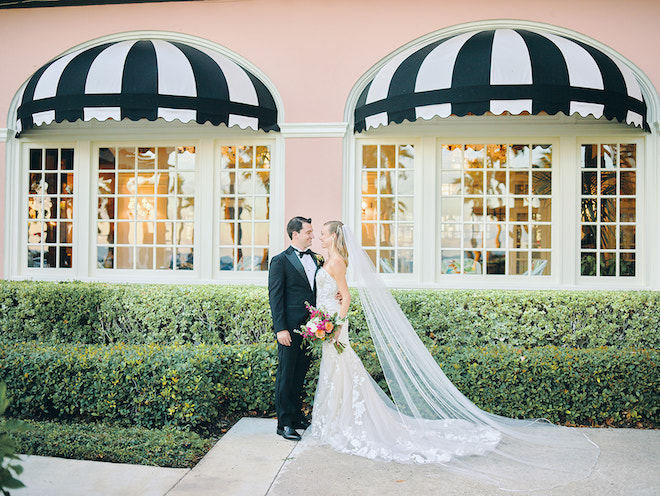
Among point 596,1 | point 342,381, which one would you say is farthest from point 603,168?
point 342,381

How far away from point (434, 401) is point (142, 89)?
16.3 ft

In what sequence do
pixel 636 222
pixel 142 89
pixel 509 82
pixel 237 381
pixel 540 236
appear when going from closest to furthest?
1. pixel 237 381
2. pixel 509 82
3. pixel 142 89
4. pixel 636 222
5. pixel 540 236

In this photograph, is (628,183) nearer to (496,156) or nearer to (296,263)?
(496,156)

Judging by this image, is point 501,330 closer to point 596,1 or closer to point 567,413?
point 567,413

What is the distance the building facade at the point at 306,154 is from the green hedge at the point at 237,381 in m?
2.35

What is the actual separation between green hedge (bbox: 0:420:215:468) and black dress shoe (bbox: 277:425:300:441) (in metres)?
0.62

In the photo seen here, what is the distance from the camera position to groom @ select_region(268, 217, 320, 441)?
491 cm

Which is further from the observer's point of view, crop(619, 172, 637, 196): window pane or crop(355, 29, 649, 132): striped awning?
crop(619, 172, 637, 196): window pane

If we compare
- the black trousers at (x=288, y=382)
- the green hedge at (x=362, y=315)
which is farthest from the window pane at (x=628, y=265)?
the black trousers at (x=288, y=382)

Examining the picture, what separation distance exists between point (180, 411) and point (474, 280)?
14.8 ft

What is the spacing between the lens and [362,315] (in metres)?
6.51

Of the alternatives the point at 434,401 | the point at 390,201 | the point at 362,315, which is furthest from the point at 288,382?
the point at 390,201

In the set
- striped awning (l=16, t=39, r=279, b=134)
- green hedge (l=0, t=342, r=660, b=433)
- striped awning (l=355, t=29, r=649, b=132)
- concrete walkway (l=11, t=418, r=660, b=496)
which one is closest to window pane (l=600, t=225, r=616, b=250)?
striped awning (l=355, t=29, r=649, b=132)

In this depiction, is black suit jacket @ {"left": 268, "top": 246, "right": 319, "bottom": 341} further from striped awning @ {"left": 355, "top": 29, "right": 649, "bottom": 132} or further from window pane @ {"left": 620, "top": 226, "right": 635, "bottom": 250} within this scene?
window pane @ {"left": 620, "top": 226, "right": 635, "bottom": 250}
